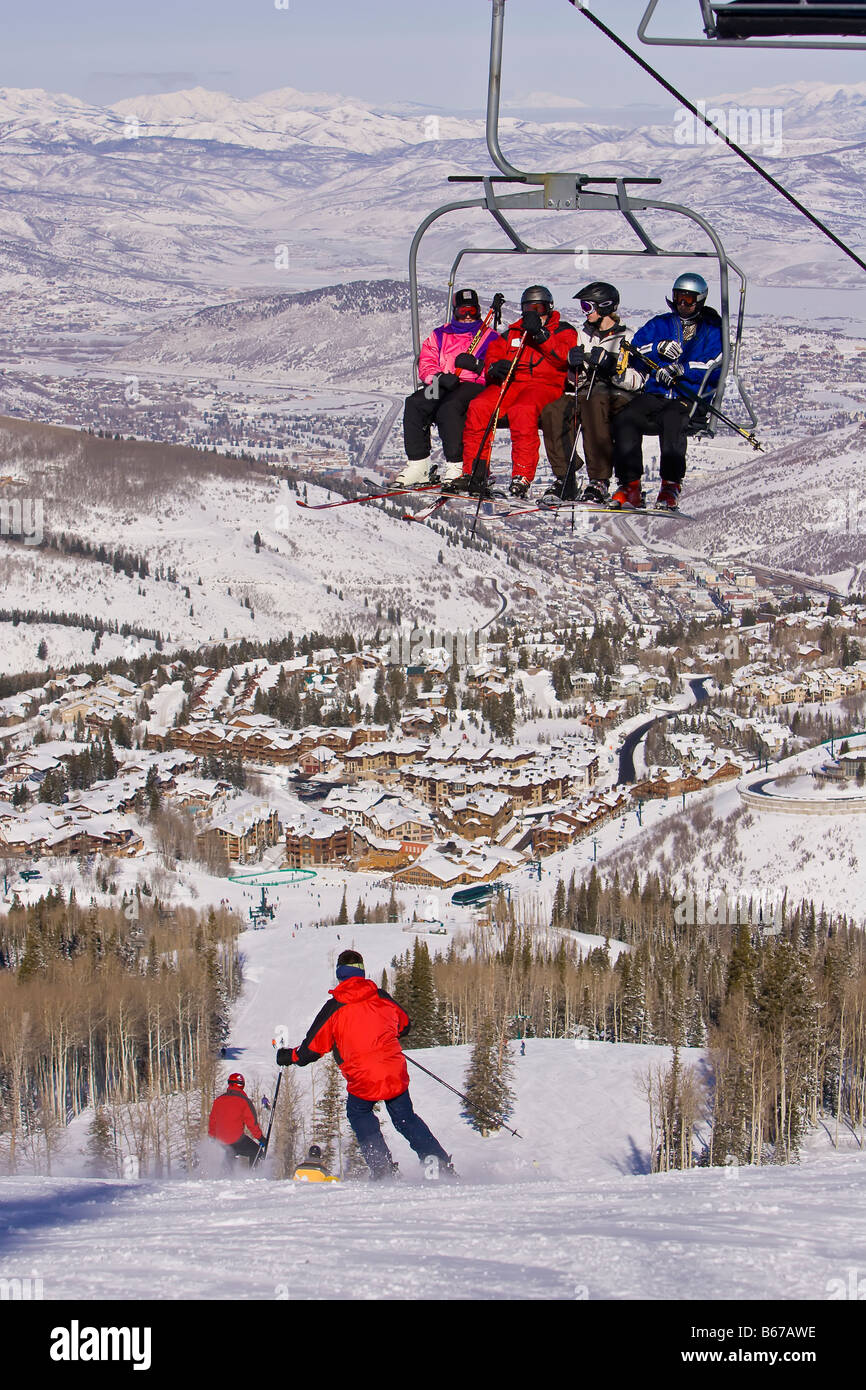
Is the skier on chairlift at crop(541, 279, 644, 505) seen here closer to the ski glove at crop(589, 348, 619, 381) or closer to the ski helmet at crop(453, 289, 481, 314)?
the ski glove at crop(589, 348, 619, 381)

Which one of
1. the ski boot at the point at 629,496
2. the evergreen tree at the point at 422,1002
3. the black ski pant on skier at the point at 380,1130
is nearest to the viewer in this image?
the black ski pant on skier at the point at 380,1130

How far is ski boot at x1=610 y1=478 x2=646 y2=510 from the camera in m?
7.52

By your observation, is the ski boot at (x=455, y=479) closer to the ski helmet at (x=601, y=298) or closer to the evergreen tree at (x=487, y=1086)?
the ski helmet at (x=601, y=298)

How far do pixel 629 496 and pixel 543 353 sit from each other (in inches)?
36.0

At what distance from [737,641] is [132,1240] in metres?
91.9

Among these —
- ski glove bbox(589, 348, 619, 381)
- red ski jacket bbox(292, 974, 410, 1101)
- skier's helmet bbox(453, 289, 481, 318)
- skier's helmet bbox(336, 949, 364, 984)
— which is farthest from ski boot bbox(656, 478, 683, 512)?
red ski jacket bbox(292, 974, 410, 1101)

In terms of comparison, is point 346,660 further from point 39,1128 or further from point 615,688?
point 39,1128

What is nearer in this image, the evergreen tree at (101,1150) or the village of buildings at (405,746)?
the evergreen tree at (101,1150)

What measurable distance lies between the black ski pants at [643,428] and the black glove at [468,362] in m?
0.81

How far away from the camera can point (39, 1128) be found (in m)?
25.6

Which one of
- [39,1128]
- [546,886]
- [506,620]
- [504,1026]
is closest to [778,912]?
[546,886]

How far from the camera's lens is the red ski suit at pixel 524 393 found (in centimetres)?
798

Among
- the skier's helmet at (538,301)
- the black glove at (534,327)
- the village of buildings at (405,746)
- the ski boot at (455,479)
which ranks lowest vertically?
the village of buildings at (405,746)

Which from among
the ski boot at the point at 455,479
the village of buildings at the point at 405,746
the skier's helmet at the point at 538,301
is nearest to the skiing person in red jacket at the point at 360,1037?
the ski boot at the point at 455,479
